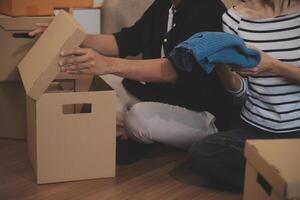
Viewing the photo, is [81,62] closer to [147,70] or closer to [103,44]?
[147,70]

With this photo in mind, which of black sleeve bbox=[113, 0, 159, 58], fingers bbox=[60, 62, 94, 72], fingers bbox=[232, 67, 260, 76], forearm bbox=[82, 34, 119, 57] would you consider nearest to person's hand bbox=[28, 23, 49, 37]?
→ forearm bbox=[82, 34, 119, 57]

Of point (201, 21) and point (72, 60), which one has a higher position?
point (201, 21)

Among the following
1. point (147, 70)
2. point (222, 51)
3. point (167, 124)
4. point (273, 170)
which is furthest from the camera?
point (167, 124)

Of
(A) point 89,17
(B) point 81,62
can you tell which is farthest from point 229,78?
(A) point 89,17

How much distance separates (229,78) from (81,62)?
0.48 metres

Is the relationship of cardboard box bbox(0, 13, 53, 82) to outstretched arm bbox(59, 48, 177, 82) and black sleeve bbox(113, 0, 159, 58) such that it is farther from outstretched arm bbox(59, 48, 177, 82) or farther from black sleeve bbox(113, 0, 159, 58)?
outstretched arm bbox(59, 48, 177, 82)

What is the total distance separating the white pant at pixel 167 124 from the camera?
5.91 feet

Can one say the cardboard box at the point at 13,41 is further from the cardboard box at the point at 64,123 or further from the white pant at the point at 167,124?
the white pant at the point at 167,124

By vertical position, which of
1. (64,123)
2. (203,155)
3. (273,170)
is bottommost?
(203,155)

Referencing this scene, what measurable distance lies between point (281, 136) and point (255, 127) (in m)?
0.09

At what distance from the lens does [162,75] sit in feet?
5.49

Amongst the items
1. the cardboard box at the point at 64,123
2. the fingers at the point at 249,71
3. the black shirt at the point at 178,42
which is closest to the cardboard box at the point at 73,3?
the black shirt at the point at 178,42

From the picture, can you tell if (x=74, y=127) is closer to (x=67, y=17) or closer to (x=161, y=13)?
(x=67, y=17)

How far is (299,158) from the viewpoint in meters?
Result: 1.18
